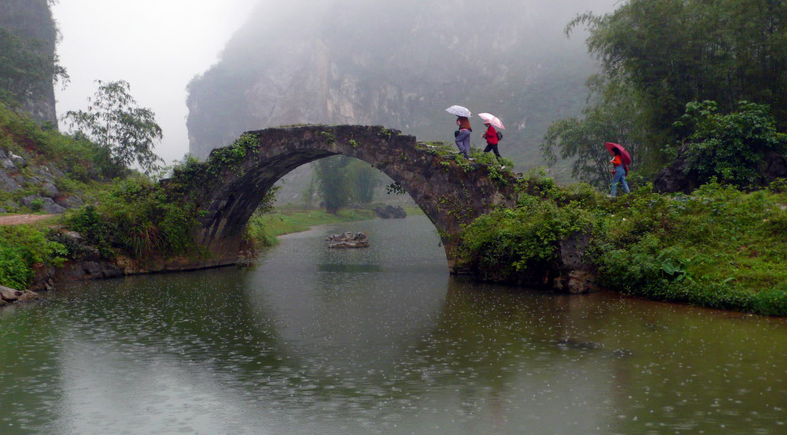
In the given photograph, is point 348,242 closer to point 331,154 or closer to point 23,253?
point 331,154

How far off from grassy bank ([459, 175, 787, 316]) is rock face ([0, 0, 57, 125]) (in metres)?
51.2

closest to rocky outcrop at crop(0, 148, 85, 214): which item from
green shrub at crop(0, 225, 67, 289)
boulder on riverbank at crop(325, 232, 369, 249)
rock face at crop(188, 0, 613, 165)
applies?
green shrub at crop(0, 225, 67, 289)

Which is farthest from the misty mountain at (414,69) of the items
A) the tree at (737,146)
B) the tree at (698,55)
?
the tree at (737,146)

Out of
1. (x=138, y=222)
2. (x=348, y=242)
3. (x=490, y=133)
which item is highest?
(x=490, y=133)

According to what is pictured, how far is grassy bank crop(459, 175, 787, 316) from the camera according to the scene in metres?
13.1

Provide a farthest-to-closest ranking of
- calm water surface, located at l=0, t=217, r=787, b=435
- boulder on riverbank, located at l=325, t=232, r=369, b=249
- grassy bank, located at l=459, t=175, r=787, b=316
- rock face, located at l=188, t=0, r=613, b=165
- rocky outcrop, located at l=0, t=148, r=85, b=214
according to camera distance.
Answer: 1. rock face, located at l=188, t=0, r=613, b=165
2. boulder on riverbank, located at l=325, t=232, r=369, b=249
3. rocky outcrop, located at l=0, t=148, r=85, b=214
4. grassy bank, located at l=459, t=175, r=787, b=316
5. calm water surface, located at l=0, t=217, r=787, b=435

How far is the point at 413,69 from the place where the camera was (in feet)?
Answer: 593

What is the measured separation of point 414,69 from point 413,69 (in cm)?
29

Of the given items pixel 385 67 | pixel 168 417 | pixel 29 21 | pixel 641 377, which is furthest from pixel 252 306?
pixel 385 67

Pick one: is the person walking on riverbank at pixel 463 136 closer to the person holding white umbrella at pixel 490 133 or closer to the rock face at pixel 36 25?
the person holding white umbrella at pixel 490 133

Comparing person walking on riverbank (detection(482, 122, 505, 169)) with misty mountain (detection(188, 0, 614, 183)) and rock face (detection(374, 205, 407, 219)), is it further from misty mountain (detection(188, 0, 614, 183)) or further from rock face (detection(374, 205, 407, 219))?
misty mountain (detection(188, 0, 614, 183))

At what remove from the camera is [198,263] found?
2412 centimetres

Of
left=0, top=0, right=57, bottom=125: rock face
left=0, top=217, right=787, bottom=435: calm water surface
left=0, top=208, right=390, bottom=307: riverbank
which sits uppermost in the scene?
left=0, top=0, right=57, bottom=125: rock face

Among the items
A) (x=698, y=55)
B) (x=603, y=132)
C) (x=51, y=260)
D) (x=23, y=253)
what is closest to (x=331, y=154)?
(x=51, y=260)
